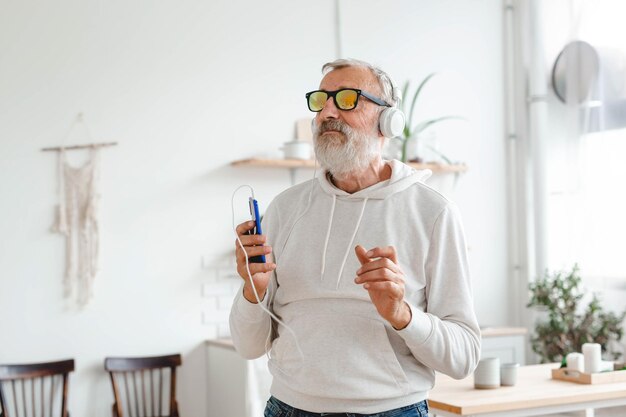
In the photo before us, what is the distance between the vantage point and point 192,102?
4.62 m

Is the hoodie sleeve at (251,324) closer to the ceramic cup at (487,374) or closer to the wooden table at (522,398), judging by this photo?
the wooden table at (522,398)

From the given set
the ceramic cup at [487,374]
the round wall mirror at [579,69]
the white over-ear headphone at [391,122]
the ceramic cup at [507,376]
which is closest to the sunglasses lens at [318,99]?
the white over-ear headphone at [391,122]

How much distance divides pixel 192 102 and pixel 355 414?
3.16 m

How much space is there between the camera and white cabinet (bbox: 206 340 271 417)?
404 centimetres

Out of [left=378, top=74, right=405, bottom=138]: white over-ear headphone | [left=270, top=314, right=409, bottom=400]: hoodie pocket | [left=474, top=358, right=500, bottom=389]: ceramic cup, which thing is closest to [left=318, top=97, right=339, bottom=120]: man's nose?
[left=378, top=74, right=405, bottom=138]: white over-ear headphone

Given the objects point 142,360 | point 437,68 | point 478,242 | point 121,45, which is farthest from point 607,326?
point 121,45

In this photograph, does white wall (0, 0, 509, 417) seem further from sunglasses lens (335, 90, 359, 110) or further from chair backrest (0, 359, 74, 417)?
sunglasses lens (335, 90, 359, 110)

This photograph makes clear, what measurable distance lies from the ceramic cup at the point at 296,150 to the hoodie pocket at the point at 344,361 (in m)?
2.88

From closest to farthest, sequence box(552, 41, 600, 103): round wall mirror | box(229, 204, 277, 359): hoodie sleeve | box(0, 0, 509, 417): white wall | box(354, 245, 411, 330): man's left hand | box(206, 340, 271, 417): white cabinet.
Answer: box(354, 245, 411, 330): man's left hand
box(229, 204, 277, 359): hoodie sleeve
box(206, 340, 271, 417): white cabinet
box(0, 0, 509, 417): white wall
box(552, 41, 600, 103): round wall mirror

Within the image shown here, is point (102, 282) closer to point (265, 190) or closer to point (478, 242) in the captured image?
point (265, 190)

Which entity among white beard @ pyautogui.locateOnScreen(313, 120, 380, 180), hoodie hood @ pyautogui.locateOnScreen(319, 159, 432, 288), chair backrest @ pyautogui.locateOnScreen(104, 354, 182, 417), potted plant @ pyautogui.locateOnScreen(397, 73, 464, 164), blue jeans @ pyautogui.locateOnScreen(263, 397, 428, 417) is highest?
potted plant @ pyautogui.locateOnScreen(397, 73, 464, 164)

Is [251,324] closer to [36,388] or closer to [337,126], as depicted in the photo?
[337,126]

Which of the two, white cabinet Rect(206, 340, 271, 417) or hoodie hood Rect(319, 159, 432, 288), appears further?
white cabinet Rect(206, 340, 271, 417)

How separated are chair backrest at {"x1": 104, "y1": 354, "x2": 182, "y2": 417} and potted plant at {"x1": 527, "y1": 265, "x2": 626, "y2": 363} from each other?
2.03 m
